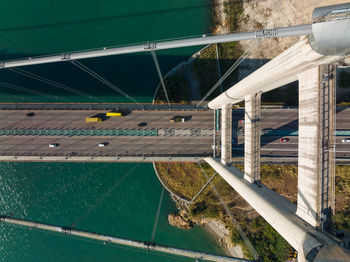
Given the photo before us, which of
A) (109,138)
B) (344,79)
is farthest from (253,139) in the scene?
(109,138)

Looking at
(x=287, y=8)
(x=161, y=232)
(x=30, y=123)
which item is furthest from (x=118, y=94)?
(x=287, y=8)

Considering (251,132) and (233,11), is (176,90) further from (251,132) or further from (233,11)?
(233,11)

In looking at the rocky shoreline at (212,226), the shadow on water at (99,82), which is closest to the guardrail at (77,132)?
the shadow on water at (99,82)

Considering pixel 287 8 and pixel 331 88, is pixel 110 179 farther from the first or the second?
pixel 287 8

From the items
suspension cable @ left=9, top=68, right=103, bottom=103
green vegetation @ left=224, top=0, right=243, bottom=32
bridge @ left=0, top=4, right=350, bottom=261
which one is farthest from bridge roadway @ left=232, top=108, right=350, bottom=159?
suspension cable @ left=9, top=68, right=103, bottom=103

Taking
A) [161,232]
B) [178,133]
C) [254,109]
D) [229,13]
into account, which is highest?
[229,13]

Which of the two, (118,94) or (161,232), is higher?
(118,94)
